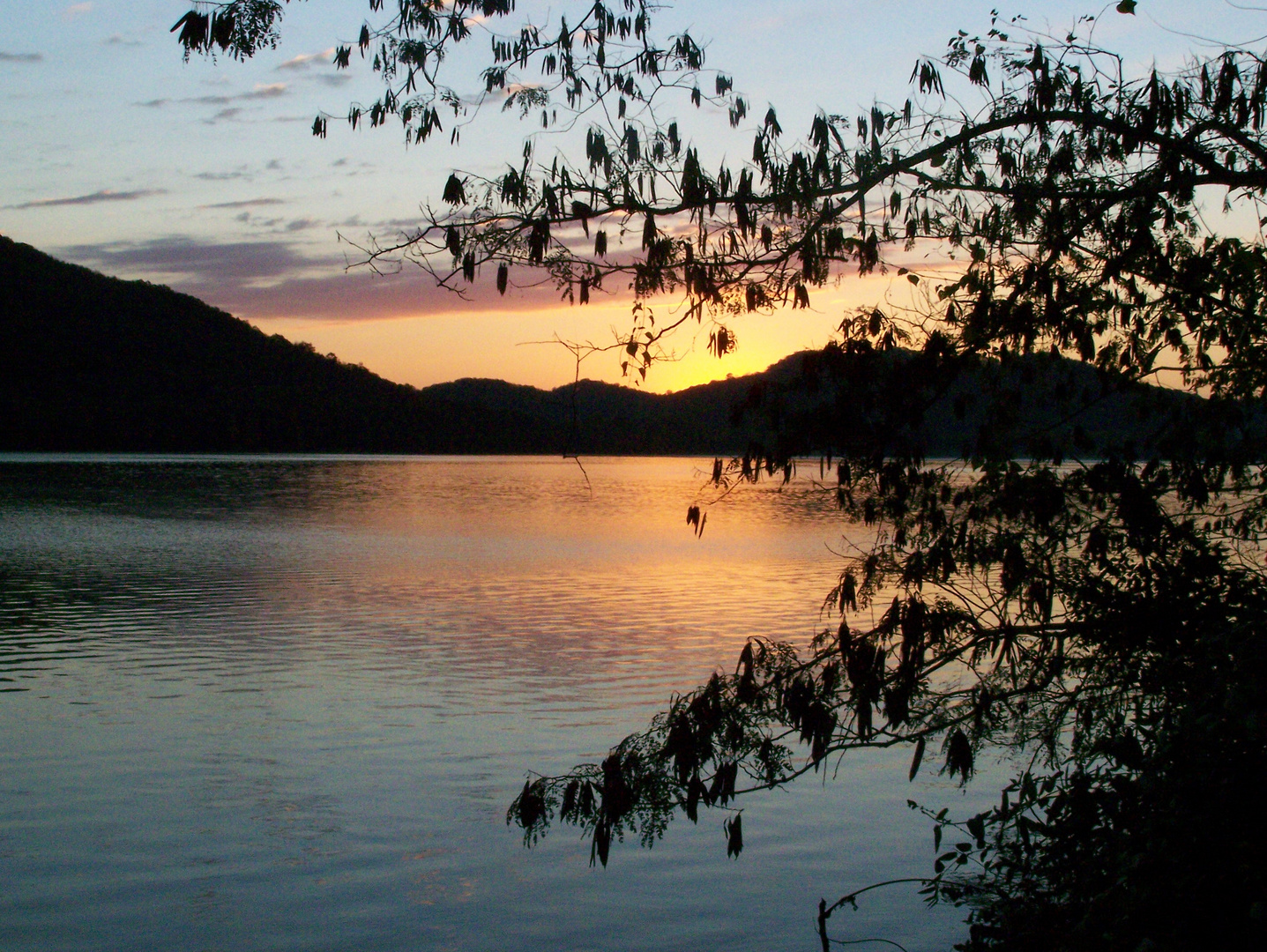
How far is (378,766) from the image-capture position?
983 centimetres

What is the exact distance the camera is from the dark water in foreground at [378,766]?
22.6 feet

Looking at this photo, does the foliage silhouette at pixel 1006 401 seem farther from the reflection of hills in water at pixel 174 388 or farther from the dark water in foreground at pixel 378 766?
the reflection of hills in water at pixel 174 388

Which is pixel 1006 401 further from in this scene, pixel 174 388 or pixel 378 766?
pixel 174 388

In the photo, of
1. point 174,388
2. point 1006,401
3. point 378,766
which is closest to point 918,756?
point 1006,401

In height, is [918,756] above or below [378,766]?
above

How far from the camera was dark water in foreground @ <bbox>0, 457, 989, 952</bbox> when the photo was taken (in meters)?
6.88

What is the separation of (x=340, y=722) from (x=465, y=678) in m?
2.38

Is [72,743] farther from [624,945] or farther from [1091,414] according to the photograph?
[1091,414]

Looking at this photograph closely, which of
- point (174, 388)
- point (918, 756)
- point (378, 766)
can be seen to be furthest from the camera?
point (174, 388)

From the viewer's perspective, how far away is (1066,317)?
5.48 m

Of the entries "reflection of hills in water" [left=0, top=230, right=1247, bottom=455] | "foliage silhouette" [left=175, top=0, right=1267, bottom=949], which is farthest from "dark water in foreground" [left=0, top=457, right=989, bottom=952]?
"reflection of hills in water" [left=0, top=230, right=1247, bottom=455]

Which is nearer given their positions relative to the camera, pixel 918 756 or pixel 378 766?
pixel 918 756

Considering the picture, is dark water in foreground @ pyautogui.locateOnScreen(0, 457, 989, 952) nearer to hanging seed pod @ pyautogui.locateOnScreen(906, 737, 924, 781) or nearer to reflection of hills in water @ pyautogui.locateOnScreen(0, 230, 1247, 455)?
hanging seed pod @ pyautogui.locateOnScreen(906, 737, 924, 781)

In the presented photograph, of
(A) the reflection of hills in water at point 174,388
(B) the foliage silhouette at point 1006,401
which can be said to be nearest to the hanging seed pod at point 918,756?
(B) the foliage silhouette at point 1006,401
